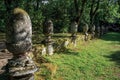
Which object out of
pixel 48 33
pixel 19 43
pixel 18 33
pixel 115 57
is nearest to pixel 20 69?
pixel 19 43

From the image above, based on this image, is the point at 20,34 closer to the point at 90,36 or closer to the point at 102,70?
the point at 102,70

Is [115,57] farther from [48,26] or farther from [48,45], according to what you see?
[48,26]

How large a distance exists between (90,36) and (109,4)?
823 cm

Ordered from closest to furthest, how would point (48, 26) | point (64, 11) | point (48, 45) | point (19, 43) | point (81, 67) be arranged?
point (19, 43), point (81, 67), point (48, 26), point (48, 45), point (64, 11)

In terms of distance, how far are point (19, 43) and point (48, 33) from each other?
5.78 metres

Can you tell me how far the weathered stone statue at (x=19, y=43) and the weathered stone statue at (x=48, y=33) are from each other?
544 cm

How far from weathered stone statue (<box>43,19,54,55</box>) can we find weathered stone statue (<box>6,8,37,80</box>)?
5.44 metres

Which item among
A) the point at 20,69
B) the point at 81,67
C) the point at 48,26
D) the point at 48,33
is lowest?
the point at 81,67

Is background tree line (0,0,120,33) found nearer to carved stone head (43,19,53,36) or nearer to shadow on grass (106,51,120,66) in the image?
shadow on grass (106,51,120,66)

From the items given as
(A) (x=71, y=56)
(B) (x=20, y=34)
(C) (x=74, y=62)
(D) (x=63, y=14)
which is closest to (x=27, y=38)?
(B) (x=20, y=34)

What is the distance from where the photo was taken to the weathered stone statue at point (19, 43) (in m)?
6.04

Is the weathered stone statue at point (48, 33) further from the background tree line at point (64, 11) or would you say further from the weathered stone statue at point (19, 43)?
the background tree line at point (64, 11)

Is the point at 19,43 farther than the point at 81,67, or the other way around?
the point at 81,67

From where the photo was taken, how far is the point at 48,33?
1179 cm
